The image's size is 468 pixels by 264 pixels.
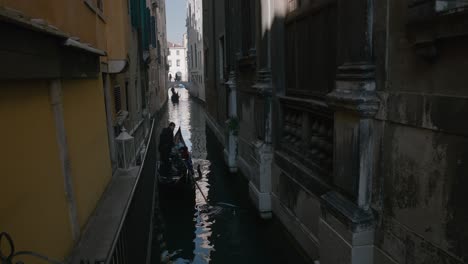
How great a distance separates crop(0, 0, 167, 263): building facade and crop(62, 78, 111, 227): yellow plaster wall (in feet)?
0.04

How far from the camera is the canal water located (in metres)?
6.16

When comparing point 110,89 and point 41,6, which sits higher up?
point 41,6

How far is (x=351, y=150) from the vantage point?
3.73 meters

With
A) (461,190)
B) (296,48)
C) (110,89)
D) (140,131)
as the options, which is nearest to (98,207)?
(110,89)

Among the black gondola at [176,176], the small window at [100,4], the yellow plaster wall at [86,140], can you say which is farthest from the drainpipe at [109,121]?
the black gondola at [176,176]

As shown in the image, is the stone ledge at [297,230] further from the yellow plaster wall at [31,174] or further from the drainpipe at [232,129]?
the drainpipe at [232,129]

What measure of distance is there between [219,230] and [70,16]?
4.69 metres

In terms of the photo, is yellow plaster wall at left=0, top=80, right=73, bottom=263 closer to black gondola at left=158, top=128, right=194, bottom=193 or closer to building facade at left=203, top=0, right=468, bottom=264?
building facade at left=203, top=0, right=468, bottom=264

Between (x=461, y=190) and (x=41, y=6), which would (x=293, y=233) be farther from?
(x=41, y=6)

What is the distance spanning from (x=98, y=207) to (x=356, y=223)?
10.5 ft

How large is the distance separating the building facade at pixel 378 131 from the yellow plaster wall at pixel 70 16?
2795 mm

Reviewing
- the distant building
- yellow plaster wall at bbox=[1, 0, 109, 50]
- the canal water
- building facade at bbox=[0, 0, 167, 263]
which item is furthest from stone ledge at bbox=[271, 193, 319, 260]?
the distant building

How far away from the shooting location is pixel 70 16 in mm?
4238

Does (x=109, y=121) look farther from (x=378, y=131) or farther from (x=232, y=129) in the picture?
(x=378, y=131)
